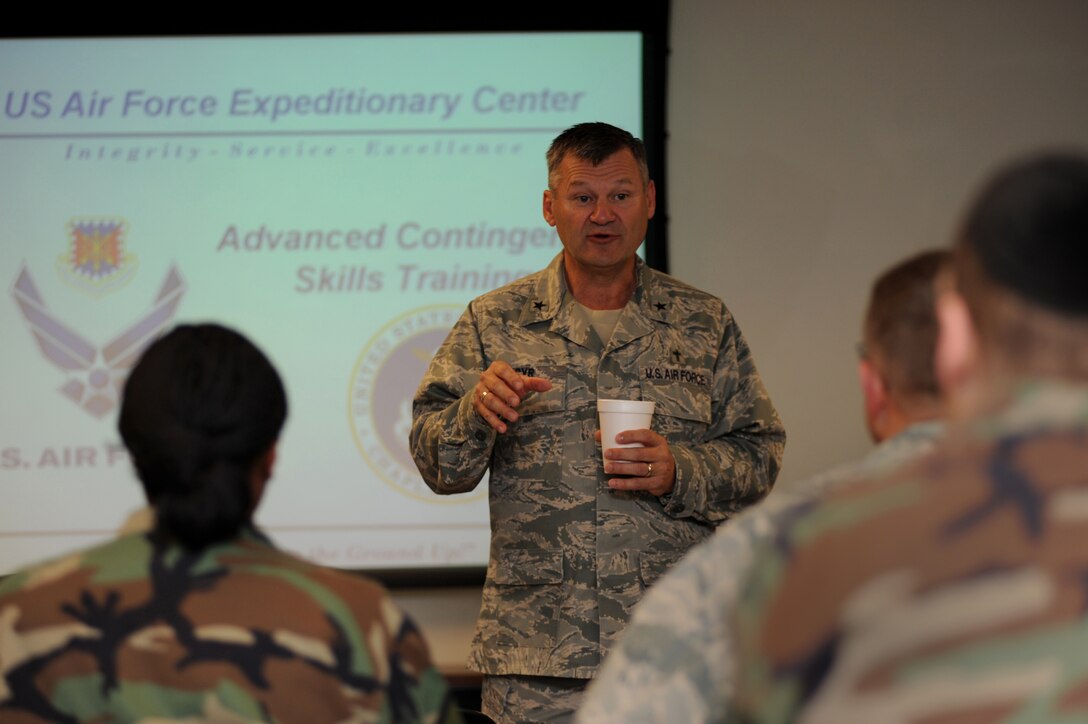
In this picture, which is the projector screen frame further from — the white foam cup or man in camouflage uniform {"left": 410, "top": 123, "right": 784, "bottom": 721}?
the white foam cup

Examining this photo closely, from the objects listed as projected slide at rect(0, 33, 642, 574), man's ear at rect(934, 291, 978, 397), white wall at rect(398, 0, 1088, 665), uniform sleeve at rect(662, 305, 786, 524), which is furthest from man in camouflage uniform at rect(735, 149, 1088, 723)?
white wall at rect(398, 0, 1088, 665)

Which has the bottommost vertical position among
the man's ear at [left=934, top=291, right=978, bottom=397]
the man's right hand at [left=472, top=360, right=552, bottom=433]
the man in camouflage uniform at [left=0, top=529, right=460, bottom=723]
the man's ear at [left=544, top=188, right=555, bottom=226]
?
the man in camouflage uniform at [left=0, top=529, right=460, bottom=723]

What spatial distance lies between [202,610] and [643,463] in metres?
1.33

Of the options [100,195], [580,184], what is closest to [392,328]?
[100,195]

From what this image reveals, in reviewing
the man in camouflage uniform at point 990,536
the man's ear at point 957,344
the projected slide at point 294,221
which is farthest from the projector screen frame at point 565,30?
the man in camouflage uniform at point 990,536

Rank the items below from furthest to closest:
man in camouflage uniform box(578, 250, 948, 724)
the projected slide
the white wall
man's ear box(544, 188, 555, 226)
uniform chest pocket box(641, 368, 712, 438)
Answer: the white wall < the projected slide < man's ear box(544, 188, 555, 226) < uniform chest pocket box(641, 368, 712, 438) < man in camouflage uniform box(578, 250, 948, 724)

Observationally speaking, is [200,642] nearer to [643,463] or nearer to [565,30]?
[643,463]

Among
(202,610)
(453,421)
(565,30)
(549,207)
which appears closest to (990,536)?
(202,610)

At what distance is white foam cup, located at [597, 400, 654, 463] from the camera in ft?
8.48

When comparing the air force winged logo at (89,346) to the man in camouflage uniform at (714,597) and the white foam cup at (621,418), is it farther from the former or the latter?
the man in camouflage uniform at (714,597)

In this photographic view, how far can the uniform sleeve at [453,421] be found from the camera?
8.99 ft

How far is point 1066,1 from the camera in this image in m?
4.50

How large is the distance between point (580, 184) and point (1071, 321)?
1.92 m

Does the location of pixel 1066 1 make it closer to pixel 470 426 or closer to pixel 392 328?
pixel 392 328
